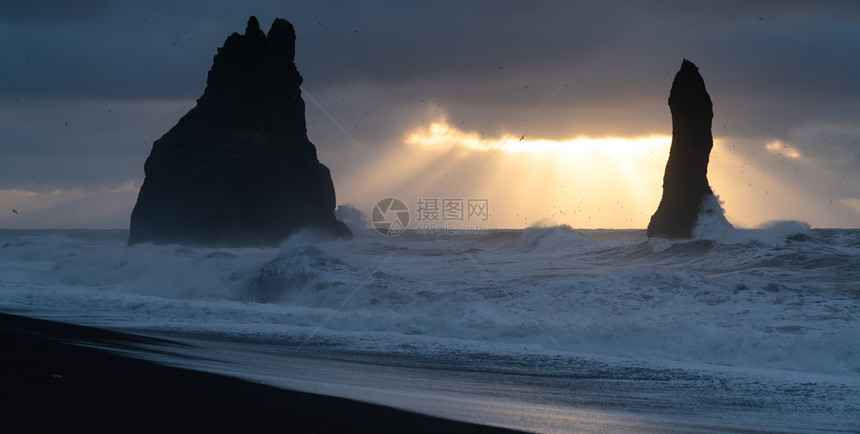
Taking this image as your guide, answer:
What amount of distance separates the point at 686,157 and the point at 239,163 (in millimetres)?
37039

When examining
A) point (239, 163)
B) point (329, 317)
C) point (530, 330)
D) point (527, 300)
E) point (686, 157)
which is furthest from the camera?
point (239, 163)

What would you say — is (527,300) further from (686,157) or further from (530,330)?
(686,157)

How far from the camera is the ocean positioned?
27.5 ft

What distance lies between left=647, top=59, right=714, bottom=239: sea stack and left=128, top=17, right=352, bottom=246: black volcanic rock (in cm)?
3328

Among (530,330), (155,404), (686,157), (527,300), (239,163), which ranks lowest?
(155,404)

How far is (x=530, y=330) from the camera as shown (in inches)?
583

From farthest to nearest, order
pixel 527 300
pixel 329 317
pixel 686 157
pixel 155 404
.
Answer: pixel 686 157
pixel 527 300
pixel 329 317
pixel 155 404

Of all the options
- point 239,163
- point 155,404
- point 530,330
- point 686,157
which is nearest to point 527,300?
point 530,330

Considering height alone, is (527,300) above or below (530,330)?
above

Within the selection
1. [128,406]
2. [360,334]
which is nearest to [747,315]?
[360,334]

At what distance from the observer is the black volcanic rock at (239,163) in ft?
208

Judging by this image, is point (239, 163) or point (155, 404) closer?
point (155, 404)

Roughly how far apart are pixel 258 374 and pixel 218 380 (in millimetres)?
824

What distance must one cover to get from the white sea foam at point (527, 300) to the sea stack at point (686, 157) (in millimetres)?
8288
